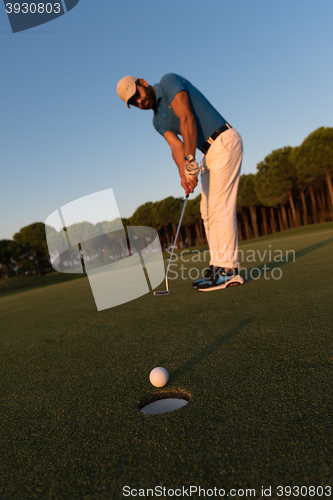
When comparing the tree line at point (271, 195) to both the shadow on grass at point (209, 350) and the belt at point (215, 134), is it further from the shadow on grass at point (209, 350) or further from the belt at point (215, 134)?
the shadow on grass at point (209, 350)

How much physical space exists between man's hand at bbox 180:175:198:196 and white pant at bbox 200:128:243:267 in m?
0.21

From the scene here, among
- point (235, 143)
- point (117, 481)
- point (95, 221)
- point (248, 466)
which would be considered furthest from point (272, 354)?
point (95, 221)

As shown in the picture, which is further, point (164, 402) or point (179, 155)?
point (179, 155)

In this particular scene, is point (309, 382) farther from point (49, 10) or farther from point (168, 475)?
point (49, 10)

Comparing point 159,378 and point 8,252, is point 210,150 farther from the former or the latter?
point 8,252

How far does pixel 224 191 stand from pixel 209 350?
2.41m

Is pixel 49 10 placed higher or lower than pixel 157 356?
higher

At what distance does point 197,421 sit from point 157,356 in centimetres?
70

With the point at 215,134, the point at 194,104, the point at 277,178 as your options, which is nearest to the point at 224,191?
the point at 215,134

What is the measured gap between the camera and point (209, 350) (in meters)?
1.67

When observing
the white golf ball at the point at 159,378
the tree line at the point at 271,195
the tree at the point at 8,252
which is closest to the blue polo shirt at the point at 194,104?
the white golf ball at the point at 159,378

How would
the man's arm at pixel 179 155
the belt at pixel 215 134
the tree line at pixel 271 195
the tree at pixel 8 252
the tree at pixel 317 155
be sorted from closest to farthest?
the belt at pixel 215 134 < the man's arm at pixel 179 155 < the tree at pixel 317 155 < the tree at pixel 8 252 < the tree line at pixel 271 195

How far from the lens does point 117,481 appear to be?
811 millimetres

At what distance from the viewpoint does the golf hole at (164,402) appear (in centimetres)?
129
